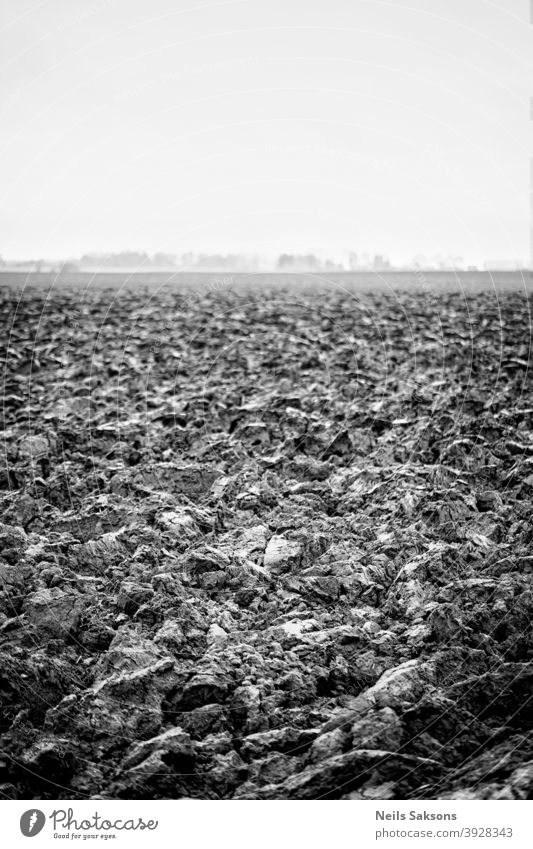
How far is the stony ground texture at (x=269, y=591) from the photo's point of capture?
11.9ft

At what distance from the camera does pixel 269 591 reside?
459 centimetres

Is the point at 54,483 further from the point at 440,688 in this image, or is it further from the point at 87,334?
the point at 87,334

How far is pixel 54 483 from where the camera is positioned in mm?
6168

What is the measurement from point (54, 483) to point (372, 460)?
263 centimetres

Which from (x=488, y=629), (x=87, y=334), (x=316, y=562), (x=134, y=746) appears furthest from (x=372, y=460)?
(x=87, y=334)
